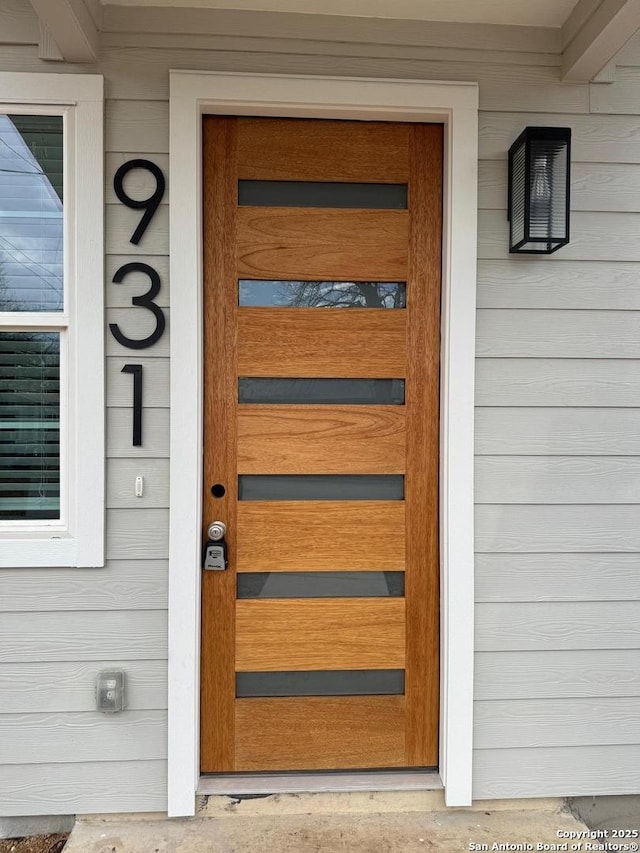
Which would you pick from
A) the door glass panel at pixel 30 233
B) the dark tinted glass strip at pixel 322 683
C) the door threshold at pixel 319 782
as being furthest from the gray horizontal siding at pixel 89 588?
the door glass panel at pixel 30 233

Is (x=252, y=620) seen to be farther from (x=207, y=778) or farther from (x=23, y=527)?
(x=23, y=527)

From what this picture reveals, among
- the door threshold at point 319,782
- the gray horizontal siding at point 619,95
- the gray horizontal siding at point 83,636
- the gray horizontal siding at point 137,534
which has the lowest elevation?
the door threshold at point 319,782

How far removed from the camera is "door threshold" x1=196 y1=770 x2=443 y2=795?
1.87 m

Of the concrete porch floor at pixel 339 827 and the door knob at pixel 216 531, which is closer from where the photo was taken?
the concrete porch floor at pixel 339 827

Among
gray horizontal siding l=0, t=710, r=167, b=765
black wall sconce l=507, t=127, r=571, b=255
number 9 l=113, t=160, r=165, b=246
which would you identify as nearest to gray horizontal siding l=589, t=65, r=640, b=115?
black wall sconce l=507, t=127, r=571, b=255

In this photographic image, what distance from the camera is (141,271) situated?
1.82 m

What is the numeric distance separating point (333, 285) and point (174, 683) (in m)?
1.41

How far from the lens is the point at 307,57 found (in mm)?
1824

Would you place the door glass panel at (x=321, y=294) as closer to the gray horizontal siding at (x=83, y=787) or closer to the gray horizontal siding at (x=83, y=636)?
the gray horizontal siding at (x=83, y=636)

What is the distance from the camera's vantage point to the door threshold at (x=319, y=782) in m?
1.87

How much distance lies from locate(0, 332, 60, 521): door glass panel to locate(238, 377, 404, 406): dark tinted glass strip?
617 mm

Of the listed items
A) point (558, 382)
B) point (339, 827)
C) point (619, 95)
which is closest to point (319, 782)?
point (339, 827)

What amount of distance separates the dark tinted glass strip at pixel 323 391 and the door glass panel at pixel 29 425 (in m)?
0.62

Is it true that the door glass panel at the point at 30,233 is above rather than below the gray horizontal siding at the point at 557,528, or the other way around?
above
